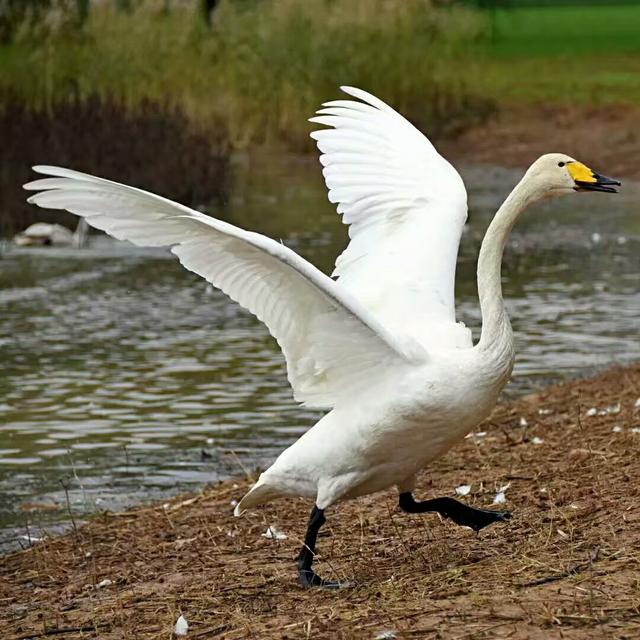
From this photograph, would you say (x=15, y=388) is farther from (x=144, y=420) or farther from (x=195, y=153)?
(x=195, y=153)

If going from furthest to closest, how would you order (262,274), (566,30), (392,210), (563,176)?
1. (566,30)
2. (392,210)
3. (563,176)
4. (262,274)

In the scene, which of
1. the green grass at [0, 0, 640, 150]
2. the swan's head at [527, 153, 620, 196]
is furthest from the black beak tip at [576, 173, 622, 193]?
the green grass at [0, 0, 640, 150]

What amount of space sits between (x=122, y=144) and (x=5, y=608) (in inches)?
549

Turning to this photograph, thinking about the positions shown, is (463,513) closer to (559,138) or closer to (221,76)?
(559,138)

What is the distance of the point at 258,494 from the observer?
6.20m

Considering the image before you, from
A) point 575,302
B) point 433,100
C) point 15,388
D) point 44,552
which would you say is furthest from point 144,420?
point 433,100

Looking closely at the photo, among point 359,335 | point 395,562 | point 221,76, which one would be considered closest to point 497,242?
point 359,335

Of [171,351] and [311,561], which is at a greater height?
[311,561]

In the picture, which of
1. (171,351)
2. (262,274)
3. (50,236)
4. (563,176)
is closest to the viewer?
(262,274)

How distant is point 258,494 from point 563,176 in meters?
1.62

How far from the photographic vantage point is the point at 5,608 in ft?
20.6

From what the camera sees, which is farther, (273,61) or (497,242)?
(273,61)

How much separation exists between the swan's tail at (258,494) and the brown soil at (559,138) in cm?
1602

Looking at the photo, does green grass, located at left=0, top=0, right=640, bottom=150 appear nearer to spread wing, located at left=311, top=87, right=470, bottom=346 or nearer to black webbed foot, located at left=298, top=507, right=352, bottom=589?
spread wing, located at left=311, top=87, right=470, bottom=346
